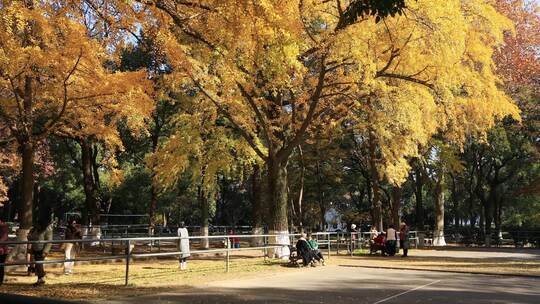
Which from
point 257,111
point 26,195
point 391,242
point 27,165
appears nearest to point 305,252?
point 257,111

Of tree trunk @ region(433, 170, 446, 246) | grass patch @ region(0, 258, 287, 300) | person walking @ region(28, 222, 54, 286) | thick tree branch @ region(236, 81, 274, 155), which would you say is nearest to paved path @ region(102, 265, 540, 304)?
grass patch @ region(0, 258, 287, 300)

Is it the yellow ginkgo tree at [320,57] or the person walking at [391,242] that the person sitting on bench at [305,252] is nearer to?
the yellow ginkgo tree at [320,57]

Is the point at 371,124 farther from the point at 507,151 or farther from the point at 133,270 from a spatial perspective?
the point at 507,151

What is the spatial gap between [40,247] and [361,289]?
23.6 ft

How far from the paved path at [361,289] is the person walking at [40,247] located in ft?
9.39

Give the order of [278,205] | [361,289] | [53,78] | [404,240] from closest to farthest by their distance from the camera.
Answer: [361,289]
[53,78]
[278,205]
[404,240]

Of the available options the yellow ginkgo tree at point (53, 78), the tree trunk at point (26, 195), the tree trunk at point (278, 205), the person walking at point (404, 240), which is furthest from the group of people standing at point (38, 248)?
the person walking at point (404, 240)

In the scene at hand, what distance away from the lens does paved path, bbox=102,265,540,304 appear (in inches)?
400

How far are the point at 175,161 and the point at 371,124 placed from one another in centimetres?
915

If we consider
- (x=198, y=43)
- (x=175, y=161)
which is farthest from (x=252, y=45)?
(x=175, y=161)

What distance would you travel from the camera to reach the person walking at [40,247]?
1148 centimetres

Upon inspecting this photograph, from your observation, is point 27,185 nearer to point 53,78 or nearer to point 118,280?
point 53,78

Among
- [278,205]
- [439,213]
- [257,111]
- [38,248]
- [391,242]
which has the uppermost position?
[257,111]

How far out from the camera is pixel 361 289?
11.8 meters
